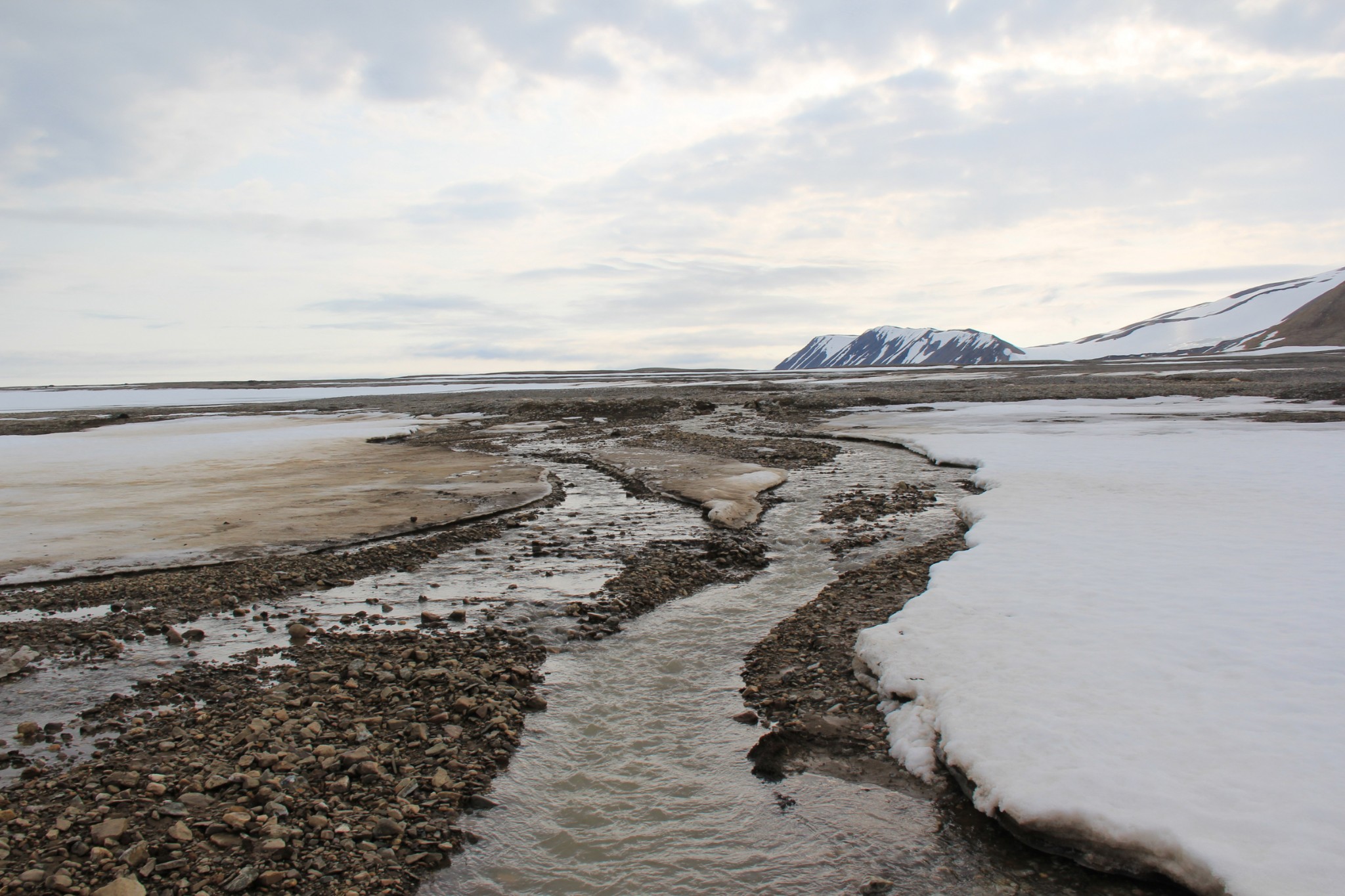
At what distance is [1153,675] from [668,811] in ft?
14.4

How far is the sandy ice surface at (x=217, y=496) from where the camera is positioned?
39.6ft

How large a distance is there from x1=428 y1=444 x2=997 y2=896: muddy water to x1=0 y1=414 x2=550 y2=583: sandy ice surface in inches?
314

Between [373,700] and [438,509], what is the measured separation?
8870 mm

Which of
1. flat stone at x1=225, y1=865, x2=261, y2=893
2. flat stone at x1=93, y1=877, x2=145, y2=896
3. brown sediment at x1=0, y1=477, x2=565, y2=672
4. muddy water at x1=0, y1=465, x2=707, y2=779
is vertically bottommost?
flat stone at x1=225, y1=865, x2=261, y2=893

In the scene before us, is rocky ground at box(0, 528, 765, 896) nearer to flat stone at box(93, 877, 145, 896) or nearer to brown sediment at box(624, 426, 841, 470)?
flat stone at box(93, 877, 145, 896)

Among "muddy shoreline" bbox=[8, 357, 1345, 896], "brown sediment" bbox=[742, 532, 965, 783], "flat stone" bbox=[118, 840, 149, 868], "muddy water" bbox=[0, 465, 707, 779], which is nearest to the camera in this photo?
"flat stone" bbox=[118, 840, 149, 868]

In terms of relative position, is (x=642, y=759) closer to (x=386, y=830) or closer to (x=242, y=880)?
(x=386, y=830)

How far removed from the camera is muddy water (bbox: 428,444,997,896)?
4.58 metres

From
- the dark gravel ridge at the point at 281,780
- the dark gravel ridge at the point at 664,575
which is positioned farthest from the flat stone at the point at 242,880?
the dark gravel ridge at the point at 664,575

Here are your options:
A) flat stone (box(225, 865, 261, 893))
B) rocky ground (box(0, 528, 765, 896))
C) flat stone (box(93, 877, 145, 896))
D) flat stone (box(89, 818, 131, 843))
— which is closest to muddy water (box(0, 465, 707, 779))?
rocky ground (box(0, 528, 765, 896))

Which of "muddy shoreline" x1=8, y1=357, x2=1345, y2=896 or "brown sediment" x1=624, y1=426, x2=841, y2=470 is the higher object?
"brown sediment" x1=624, y1=426, x2=841, y2=470

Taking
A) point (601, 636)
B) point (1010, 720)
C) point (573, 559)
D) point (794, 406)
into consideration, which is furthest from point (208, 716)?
point (794, 406)

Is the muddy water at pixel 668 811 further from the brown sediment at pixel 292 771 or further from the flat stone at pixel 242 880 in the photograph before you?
the flat stone at pixel 242 880

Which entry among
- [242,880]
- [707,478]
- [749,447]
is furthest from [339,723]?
[749,447]
